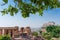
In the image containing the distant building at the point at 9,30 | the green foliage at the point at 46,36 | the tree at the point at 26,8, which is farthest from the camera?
A: the distant building at the point at 9,30

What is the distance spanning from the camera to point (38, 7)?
1415 mm

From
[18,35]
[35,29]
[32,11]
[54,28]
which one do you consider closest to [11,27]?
[18,35]

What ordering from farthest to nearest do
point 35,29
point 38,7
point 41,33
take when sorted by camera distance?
point 41,33, point 35,29, point 38,7

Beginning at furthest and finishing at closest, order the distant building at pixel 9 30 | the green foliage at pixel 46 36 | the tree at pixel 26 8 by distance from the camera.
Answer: the distant building at pixel 9 30 → the green foliage at pixel 46 36 → the tree at pixel 26 8

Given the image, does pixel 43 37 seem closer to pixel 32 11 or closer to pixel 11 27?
pixel 11 27

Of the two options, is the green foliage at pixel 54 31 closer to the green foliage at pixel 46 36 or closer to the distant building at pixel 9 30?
the green foliage at pixel 46 36

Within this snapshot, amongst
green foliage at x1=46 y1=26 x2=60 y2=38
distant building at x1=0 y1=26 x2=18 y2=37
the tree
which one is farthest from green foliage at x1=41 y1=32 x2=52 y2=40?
the tree

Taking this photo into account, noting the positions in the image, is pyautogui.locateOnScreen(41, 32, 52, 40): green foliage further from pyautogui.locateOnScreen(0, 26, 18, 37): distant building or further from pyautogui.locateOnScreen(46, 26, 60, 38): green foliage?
pyautogui.locateOnScreen(0, 26, 18, 37): distant building

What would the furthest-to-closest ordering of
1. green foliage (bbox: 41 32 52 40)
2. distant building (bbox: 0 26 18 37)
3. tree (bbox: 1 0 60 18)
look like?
1. distant building (bbox: 0 26 18 37)
2. green foliage (bbox: 41 32 52 40)
3. tree (bbox: 1 0 60 18)

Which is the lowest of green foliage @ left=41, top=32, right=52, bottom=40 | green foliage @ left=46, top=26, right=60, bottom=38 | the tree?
green foliage @ left=41, top=32, right=52, bottom=40

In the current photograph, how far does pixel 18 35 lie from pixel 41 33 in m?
0.78

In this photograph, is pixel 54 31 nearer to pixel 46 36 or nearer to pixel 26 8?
pixel 46 36

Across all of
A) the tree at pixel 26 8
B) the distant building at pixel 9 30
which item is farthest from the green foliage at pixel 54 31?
the tree at pixel 26 8

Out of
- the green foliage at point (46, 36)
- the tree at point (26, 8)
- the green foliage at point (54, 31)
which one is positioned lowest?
the green foliage at point (46, 36)
